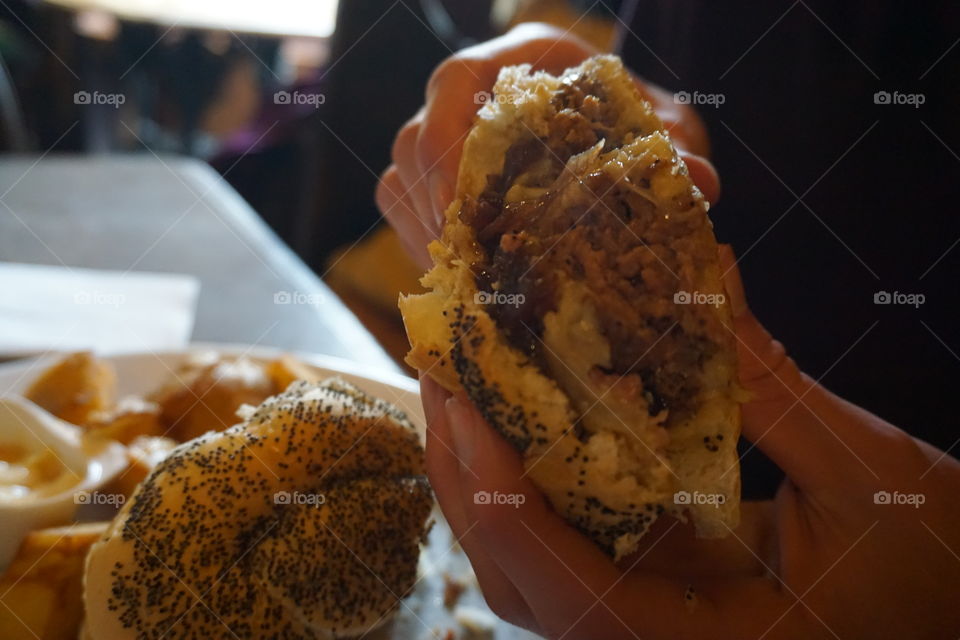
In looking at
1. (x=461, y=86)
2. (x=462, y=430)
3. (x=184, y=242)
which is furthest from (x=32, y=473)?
(x=184, y=242)

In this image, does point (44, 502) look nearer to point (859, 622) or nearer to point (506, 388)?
point (506, 388)

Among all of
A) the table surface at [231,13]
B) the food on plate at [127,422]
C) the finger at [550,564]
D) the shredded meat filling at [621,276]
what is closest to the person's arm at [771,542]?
the finger at [550,564]

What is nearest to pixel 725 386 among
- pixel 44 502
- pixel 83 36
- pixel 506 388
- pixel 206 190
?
pixel 506 388

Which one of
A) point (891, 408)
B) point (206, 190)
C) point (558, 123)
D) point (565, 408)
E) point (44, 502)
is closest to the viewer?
point (565, 408)

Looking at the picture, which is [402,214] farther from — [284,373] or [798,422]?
[798,422]

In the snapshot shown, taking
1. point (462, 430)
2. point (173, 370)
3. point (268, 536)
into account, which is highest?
point (462, 430)

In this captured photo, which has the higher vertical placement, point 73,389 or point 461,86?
point 461,86

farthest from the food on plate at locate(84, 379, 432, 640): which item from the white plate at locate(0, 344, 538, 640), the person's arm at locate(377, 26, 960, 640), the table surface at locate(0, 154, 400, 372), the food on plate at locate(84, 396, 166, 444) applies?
the table surface at locate(0, 154, 400, 372)
